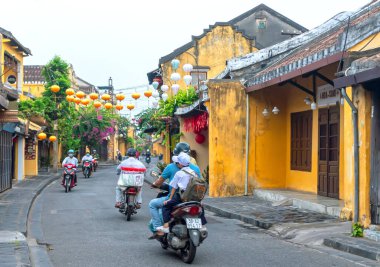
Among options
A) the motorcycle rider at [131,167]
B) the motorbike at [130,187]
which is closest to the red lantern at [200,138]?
the motorcycle rider at [131,167]

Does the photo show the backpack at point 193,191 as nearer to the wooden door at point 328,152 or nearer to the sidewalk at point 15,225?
the sidewalk at point 15,225

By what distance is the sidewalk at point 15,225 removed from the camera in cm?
819

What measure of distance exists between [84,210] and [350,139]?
7.74 m

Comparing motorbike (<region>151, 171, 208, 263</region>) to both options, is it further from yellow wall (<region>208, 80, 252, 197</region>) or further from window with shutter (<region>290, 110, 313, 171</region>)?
yellow wall (<region>208, 80, 252, 197</region>)

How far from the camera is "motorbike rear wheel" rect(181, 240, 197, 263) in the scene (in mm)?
8203

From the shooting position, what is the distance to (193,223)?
8.33 metres

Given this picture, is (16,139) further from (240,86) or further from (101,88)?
(101,88)

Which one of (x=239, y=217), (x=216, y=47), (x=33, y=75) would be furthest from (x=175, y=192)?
(x=33, y=75)

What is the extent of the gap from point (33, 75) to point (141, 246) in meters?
39.8

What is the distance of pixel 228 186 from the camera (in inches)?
738

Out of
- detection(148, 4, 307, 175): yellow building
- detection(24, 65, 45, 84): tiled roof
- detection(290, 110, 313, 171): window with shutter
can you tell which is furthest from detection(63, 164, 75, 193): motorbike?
detection(24, 65, 45, 84): tiled roof

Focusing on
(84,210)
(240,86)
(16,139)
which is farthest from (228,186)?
(16,139)

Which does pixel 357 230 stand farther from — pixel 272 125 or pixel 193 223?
pixel 272 125

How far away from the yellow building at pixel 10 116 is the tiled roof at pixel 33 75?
57.4 ft
